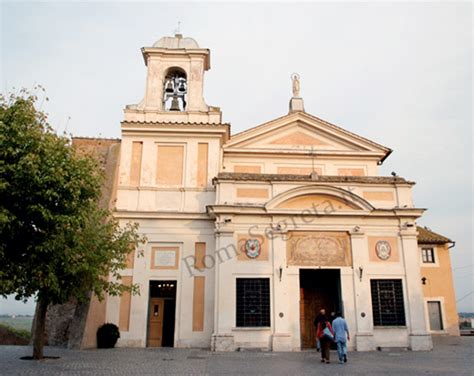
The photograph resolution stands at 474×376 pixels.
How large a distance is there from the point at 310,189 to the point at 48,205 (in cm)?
1061

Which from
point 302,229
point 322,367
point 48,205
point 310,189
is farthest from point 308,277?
point 48,205

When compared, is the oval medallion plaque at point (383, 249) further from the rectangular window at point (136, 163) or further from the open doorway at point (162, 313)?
the rectangular window at point (136, 163)

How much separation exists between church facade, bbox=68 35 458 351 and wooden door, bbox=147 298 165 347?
0.04 m

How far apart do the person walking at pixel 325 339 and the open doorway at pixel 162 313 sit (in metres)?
7.18

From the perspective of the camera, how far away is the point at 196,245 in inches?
762

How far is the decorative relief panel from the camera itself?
1847cm

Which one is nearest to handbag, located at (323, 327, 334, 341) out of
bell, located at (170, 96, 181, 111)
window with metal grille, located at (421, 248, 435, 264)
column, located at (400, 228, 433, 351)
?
column, located at (400, 228, 433, 351)

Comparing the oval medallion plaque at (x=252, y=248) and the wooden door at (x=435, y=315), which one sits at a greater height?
the oval medallion plaque at (x=252, y=248)

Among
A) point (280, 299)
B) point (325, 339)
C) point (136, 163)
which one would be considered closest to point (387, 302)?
point (280, 299)

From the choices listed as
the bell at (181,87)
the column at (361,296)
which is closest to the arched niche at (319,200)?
the column at (361,296)

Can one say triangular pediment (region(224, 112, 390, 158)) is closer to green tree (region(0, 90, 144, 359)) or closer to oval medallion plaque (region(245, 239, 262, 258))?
oval medallion plaque (region(245, 239, 262, 258))

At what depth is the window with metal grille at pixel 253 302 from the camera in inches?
696

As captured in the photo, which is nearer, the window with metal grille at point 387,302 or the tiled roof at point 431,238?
the window with metal grille at point 387,302

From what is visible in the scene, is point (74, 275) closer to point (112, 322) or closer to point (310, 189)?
point (112, 322)
